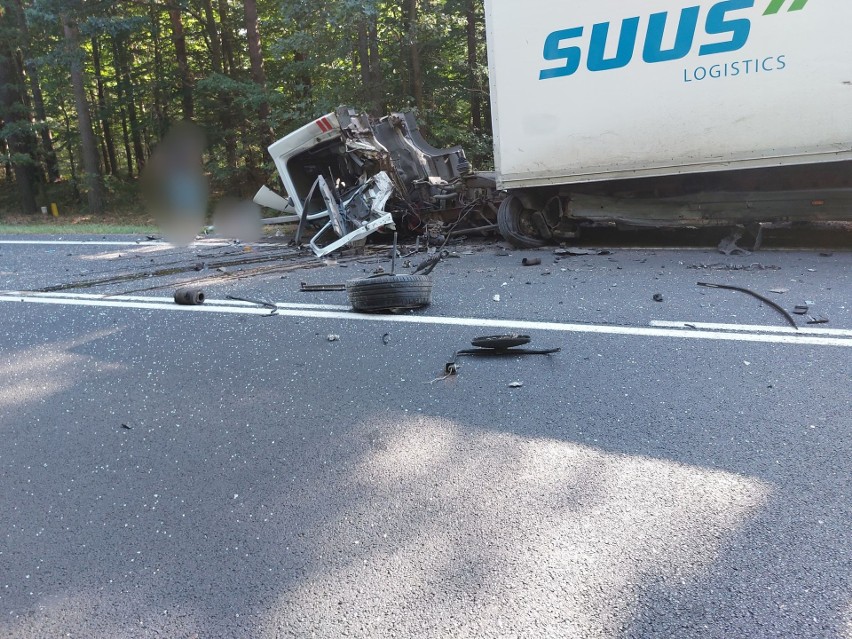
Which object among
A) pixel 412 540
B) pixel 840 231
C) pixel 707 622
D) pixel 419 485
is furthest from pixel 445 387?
pixel 840 231

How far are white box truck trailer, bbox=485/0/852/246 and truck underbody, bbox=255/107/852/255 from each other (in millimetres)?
24

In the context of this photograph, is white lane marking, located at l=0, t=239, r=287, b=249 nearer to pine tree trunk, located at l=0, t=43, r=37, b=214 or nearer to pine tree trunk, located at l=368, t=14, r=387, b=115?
pine tree trunk, located at l=368, t=14, r=387, b=115

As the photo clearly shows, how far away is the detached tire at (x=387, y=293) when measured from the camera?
190 inches

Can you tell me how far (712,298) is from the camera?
470 centimetres

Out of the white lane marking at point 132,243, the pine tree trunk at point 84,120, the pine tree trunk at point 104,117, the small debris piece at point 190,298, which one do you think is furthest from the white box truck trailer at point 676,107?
the pine tree trunk at point 104,117

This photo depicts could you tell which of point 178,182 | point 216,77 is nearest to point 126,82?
point 216,77

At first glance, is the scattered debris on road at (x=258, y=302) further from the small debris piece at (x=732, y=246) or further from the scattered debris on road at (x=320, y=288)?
the small debris piece at (x=732, y=246)

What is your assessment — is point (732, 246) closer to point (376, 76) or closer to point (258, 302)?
point (258, 302)

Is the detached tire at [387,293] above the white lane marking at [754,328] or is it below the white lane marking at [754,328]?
above

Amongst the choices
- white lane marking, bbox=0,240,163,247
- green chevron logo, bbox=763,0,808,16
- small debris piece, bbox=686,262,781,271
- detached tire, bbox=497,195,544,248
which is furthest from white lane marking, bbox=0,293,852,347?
white lane marking, bbox=0,240,163,247

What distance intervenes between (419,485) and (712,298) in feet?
11.1

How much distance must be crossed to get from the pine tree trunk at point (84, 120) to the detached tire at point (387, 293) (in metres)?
20.0

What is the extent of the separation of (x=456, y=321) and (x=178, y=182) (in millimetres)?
17147

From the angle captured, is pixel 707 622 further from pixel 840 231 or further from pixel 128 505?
pixel 840 231
